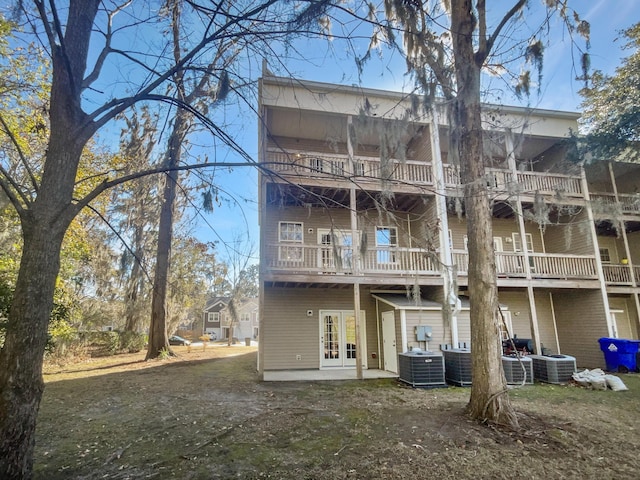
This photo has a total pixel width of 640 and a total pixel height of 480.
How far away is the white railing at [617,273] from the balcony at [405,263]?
3.69ft

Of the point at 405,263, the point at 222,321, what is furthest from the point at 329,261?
the point at 222,321

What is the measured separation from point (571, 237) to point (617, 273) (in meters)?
1.89

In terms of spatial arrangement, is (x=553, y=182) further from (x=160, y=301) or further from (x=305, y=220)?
(x=160, y=301)

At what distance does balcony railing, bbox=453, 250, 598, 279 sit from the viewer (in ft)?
35.0

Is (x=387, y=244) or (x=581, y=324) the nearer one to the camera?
(x=581, y=324)

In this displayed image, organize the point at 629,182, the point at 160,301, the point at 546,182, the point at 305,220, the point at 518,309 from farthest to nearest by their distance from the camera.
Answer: the point at 629,182, the point at 160,301, the point at 518,309, the point at 305,220, the point at 546,182

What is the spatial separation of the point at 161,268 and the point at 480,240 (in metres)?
11.2

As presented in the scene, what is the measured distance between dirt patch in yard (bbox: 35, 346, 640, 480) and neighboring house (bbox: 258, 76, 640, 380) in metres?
2.90

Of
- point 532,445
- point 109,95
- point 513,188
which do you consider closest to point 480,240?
point 513,188

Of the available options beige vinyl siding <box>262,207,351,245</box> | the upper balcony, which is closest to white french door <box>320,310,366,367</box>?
beige vinyl siding <box>262,207,351,245</box>

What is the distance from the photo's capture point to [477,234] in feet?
18.9

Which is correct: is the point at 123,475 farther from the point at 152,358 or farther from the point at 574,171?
the point at 574,171

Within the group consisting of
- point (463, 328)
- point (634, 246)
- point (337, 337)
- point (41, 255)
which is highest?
point (634, 246)

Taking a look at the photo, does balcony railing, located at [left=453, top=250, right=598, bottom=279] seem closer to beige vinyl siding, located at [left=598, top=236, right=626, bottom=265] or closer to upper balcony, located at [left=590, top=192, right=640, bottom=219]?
upper balcony, located at [left=590, top=192, right=640, bottom=219]
